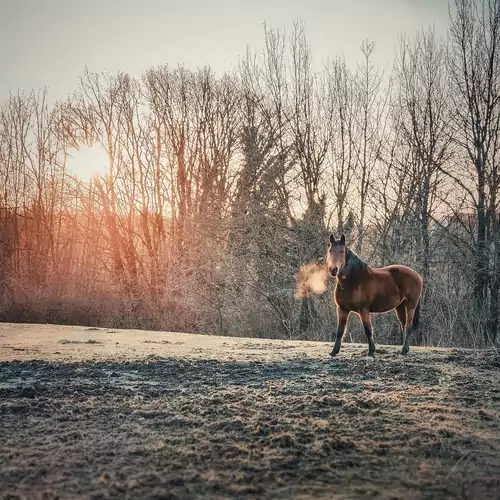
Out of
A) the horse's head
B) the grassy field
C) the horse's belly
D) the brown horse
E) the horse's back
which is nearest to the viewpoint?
the grassy field

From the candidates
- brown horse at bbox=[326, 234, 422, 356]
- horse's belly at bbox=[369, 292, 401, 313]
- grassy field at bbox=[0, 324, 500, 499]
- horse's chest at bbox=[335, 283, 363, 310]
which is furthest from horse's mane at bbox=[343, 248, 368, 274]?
grassy field at bbox=[0, 324, 500, 499]

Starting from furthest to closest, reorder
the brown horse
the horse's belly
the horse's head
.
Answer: the horse's belly, the brown horse, the horse's head

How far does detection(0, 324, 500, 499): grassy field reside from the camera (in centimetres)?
236

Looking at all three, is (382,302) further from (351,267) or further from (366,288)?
(351,267)

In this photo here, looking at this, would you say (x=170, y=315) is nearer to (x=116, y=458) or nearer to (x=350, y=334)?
(x=350, y=334)

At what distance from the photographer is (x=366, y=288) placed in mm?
7023

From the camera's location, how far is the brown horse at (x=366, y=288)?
6.77 meters

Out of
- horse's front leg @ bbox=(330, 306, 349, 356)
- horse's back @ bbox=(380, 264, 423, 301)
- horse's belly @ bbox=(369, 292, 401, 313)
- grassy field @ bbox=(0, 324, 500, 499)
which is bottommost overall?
grassy field @ bbox=(0, 324, 500, 499)

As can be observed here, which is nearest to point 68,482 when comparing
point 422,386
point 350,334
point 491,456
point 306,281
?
point 491,456

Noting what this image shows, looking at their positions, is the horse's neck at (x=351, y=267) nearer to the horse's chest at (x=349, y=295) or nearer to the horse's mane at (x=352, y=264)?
the horse's mane at (x=352, y=264)

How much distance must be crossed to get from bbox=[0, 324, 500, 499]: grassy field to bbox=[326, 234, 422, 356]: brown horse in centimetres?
95

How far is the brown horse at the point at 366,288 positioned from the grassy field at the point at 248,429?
955 millimetres

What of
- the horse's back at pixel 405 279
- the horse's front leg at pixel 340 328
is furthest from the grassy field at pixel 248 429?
the horse's back at pixel 405 279

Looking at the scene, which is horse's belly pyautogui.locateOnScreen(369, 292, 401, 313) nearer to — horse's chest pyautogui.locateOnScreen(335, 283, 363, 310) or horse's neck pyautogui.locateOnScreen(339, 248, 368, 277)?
horse's chest pyautogui.locateOnScreen(335, 283, 363, 310)
